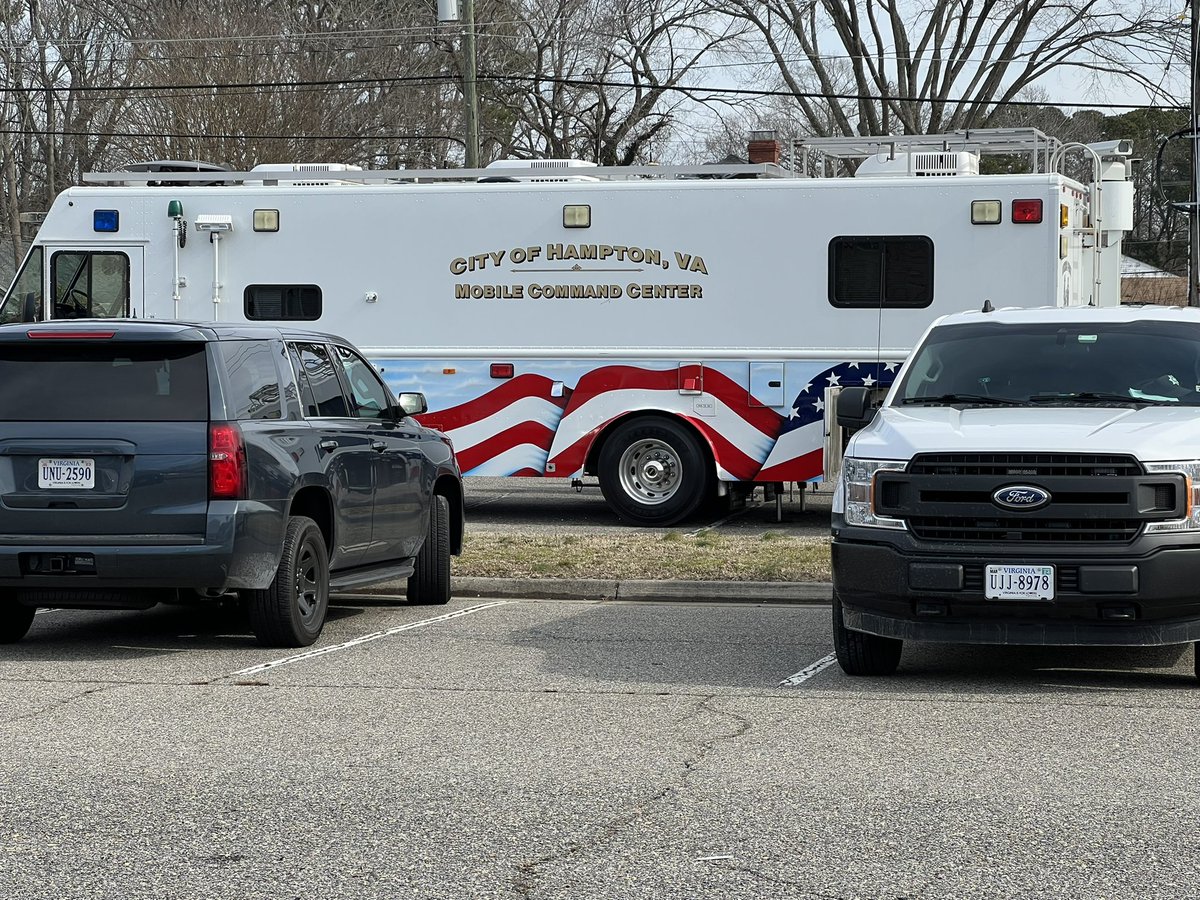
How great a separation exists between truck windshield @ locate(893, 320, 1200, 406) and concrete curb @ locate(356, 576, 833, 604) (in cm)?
262

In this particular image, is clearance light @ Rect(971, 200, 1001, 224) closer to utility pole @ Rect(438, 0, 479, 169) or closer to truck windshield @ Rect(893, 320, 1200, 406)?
truck windshield @ Rect(893, 320, 1200, 406)

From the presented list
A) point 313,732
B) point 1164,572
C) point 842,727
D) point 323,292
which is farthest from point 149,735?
point 323,292

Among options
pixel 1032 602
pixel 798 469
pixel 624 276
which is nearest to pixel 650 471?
pixel 798 469

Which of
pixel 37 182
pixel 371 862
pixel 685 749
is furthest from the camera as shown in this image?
pixel 37 182

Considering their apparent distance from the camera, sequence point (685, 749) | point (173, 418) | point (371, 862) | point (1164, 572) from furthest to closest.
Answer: point (173, 418)
point (1164, 572)
point (685, 749)
point (371, 862)

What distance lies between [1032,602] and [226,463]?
13.8 feet

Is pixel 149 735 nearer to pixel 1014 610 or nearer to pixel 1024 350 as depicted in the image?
pixel 1014 610

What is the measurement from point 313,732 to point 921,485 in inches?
120

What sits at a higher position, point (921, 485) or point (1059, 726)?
point (921, 485)

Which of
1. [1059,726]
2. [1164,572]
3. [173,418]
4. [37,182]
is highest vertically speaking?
[37,182]

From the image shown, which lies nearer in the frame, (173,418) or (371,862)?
(371,862)

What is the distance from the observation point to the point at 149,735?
720 cm

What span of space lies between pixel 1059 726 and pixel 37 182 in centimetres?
4241

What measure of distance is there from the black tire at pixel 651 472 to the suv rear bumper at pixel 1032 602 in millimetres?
8017
